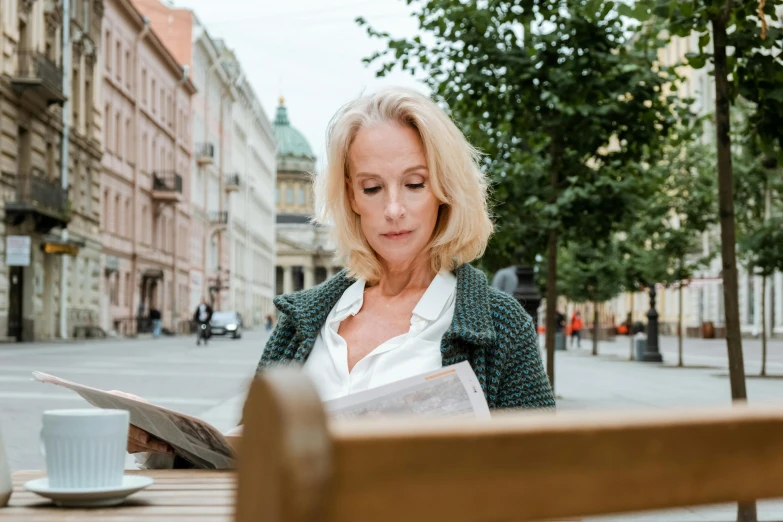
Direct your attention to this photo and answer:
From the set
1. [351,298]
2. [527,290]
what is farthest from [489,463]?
[527,290]

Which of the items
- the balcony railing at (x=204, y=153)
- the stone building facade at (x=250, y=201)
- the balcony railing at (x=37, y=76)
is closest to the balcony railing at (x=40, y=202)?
the balcony railing at (x=37, y=76)

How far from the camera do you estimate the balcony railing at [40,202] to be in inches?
1081

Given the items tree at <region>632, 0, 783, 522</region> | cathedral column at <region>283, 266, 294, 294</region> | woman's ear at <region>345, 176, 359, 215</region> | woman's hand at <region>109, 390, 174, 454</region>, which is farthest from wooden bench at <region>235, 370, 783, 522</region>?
cathedral column at <region>283, 266, 294, 294</region>

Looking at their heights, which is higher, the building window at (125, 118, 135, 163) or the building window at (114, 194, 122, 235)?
the building window at (125, 118, 135, 163)

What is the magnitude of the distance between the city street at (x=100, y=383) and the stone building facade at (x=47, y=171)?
5100 mm

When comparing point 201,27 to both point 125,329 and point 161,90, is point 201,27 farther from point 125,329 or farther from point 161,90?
point 125,329

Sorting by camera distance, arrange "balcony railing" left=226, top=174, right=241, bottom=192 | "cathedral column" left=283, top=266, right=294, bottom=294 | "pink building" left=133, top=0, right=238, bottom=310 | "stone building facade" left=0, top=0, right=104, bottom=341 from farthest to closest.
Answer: "cathedral column" left=283, top=266, right=294, bottom=294
"balcony railing" left=226, top=174, right=241, bottom=192
"pink building" left=133, top=0, right=238, bottom=310
"stone building facade" left=0, top=0, right=104, bottom=341

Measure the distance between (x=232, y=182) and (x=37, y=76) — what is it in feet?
128

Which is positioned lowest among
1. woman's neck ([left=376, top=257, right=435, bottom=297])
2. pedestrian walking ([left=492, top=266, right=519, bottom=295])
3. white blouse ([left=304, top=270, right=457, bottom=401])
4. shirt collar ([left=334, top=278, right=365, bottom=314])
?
white blouse ([left=304, top=270, right=457, bottom=401])

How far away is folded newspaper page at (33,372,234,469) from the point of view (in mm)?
2184

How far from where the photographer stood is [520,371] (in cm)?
262

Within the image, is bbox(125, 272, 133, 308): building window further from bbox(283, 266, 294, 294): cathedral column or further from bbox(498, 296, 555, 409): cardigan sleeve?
bbox(283, 266, 294, 294): cathedral column

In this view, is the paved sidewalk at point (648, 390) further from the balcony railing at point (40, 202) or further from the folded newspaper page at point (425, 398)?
the balcony railing at point (40, 202)

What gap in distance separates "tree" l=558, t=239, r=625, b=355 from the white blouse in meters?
24.1
